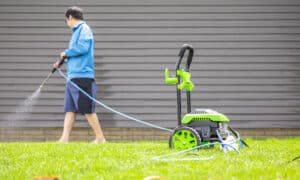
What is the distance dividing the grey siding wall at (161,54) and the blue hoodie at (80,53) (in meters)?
1.75

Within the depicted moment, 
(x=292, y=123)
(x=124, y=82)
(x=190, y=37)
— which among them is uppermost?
(x=190, y=37)

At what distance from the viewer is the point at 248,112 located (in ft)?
32.3

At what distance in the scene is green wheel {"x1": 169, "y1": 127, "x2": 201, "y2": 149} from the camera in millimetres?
5836

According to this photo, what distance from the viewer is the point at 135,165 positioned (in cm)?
453

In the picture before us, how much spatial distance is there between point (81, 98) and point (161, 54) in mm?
2218

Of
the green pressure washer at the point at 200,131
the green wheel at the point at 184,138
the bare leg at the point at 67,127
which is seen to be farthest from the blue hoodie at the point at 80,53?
the green wheel at the point at 184,138

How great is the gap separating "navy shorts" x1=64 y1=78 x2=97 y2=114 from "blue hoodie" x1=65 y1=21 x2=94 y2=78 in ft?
0.24

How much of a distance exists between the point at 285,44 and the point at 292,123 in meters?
1.12

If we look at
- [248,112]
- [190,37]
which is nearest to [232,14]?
[190,37]

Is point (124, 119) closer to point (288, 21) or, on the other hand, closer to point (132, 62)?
point (132, 62)

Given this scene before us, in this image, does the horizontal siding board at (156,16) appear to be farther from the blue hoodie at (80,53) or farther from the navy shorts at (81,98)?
the navy shorts at (81,98)

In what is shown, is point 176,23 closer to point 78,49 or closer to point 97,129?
point 78,49

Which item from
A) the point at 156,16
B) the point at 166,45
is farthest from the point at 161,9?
the point at 166,45

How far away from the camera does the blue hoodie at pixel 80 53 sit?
7.95 metres
